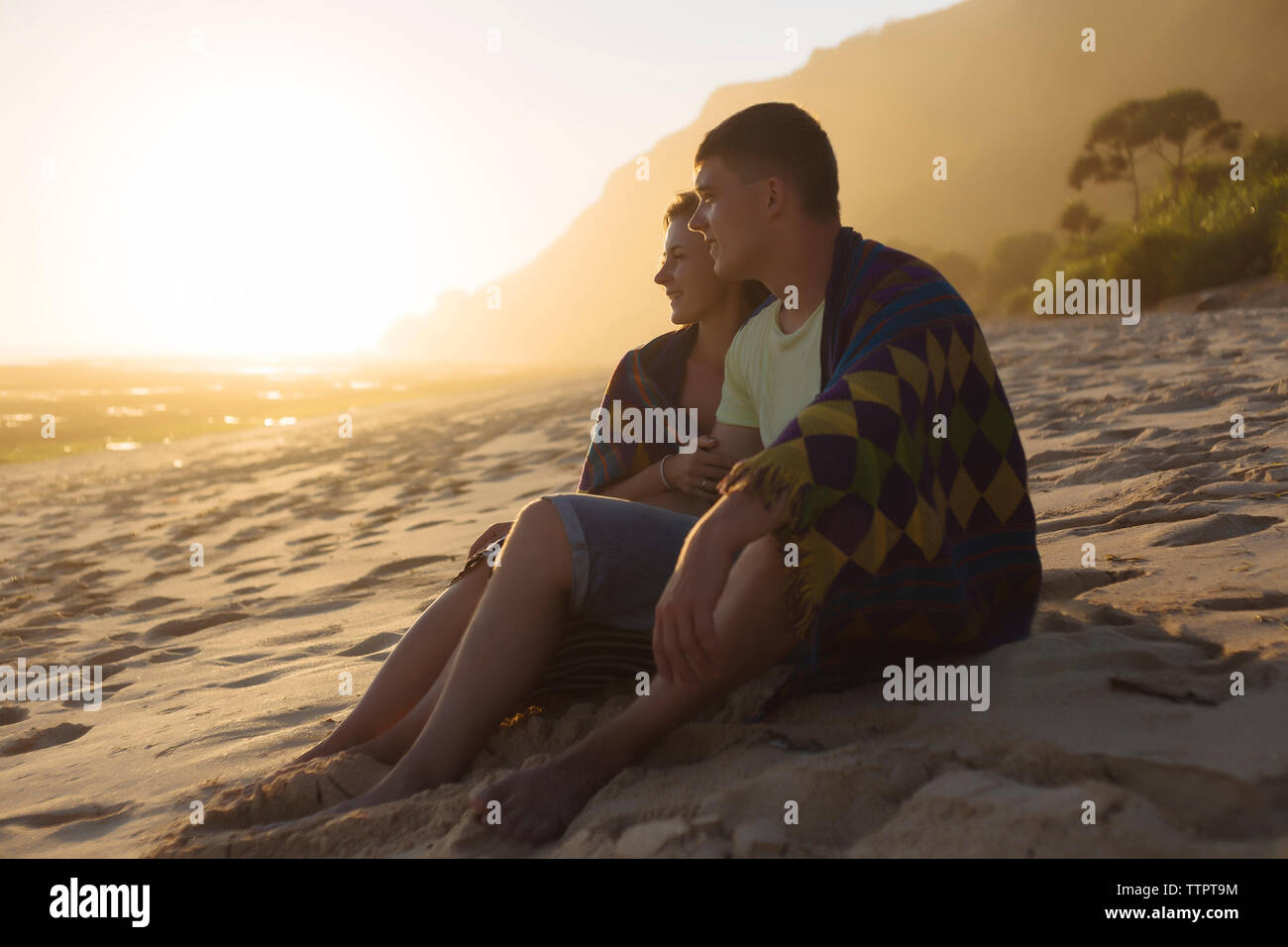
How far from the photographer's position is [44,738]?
2.81 meters

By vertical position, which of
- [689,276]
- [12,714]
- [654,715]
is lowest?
[12,714]

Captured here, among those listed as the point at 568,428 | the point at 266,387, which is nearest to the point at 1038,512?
the point at 568,428

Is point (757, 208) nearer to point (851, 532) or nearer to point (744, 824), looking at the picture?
point (851, 532)

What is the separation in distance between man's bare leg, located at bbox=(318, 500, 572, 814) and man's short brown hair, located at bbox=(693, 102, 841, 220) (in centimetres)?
95

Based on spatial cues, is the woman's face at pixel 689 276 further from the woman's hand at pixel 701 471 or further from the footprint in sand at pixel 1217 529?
the footprint in sand at pixel 1217 529

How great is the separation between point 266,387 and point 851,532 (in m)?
29.3

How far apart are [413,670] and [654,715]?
69cm

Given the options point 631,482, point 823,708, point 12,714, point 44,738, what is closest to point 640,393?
point 631,482

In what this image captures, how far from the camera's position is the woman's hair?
9.00 feet

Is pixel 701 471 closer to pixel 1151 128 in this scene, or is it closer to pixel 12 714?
pixel 12 714

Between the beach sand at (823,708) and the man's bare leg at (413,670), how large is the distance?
124mm

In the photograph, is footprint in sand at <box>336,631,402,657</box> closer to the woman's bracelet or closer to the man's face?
the woman's bracelet

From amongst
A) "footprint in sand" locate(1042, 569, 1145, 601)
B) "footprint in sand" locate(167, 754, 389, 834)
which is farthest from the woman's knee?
"footprint in sand" locate(1042, 569, 1145, 601)

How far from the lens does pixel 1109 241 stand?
1989cm
